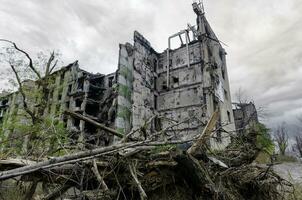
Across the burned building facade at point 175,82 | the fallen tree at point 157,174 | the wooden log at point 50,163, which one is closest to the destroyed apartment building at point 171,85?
the burned building facade at point 175,82

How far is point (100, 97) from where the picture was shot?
2372 cm

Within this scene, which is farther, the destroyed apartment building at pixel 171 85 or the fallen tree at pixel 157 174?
the destroyed apartment building at pixel 171 85

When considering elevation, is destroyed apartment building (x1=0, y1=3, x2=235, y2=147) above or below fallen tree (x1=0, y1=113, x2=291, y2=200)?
above

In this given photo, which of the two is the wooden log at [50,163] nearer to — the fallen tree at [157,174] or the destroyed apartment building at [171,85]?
the fallen tree at [157,174]

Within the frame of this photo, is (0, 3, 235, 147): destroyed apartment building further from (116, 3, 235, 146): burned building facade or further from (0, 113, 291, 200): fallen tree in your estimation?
(0, 113, 291, 200): fallen tree

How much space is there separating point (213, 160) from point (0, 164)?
3355 mm

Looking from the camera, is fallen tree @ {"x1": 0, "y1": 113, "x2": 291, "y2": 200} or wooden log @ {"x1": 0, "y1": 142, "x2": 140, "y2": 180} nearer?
wooden log @ {"x1": 0, "y1": 142, "x2": 140, "y2": 180}

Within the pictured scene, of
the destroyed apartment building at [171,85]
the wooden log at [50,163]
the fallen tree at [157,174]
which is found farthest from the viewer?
the destroyed apartment building at [171,85]

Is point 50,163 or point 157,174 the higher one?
point 50,163

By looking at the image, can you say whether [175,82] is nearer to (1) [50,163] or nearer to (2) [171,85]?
(2) [171,85]

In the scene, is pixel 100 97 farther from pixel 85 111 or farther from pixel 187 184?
pixel 187 184

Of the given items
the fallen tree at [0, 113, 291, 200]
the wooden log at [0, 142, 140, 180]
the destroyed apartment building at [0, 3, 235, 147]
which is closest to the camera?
the wooden log at [0, 142, 140, 180]

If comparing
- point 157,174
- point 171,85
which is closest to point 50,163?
point 157,174

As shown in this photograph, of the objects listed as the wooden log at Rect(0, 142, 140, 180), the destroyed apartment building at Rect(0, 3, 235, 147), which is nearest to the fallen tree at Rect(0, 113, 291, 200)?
the wooden log at Rect(0, 142, 140, 180)
